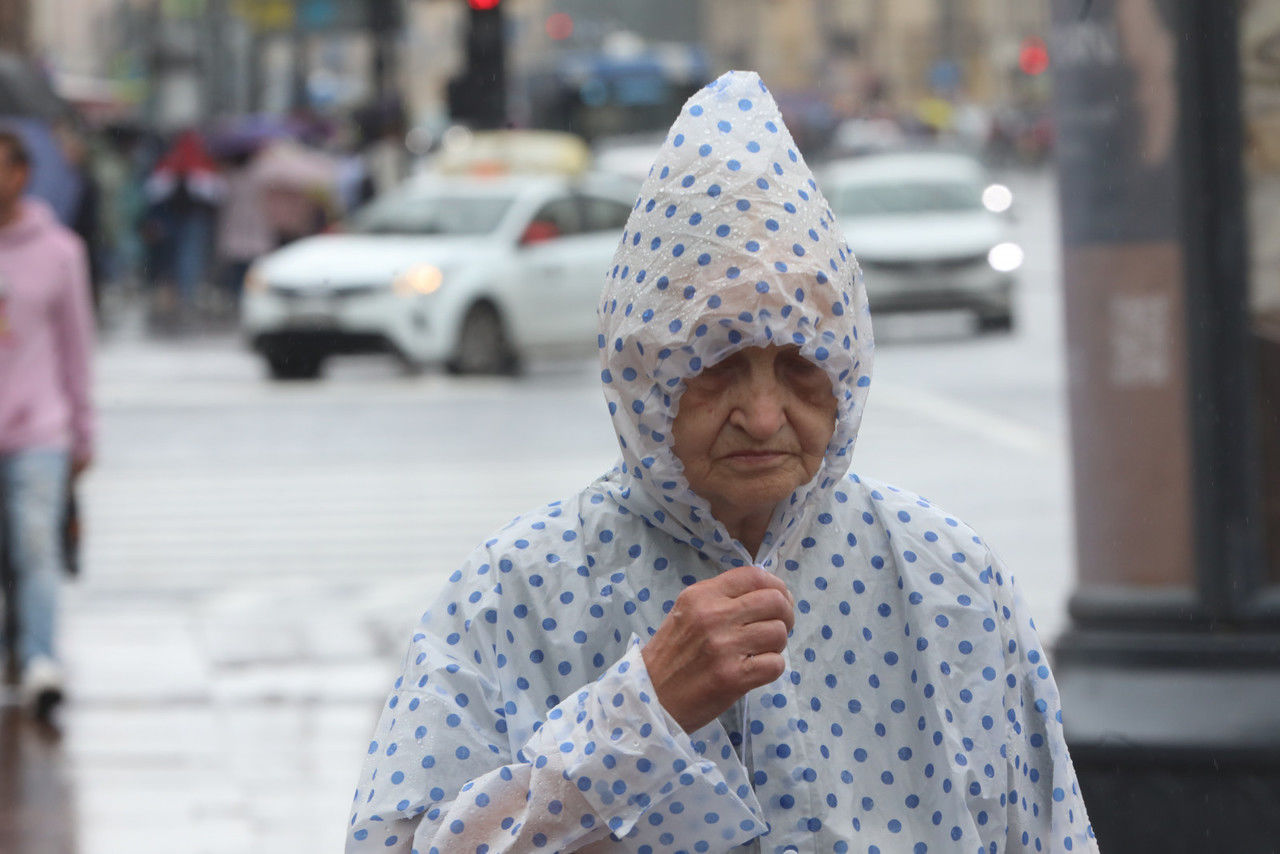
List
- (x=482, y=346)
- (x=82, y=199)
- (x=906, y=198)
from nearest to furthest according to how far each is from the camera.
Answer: (x=82, y=199)
(x=482, y=346)
(x=906, y=198)

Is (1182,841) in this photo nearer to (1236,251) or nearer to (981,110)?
(1236,251)

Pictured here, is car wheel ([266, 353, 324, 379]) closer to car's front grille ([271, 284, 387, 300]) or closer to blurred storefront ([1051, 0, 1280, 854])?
car's front grille ([271, 284, 387, 300])

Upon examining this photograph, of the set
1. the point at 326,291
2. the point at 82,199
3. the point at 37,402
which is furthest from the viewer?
the point at 326,291

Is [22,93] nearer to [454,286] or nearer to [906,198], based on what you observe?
[454,286]

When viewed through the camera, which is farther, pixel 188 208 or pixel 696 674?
pixel 188 208

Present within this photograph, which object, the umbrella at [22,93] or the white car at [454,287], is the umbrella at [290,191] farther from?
the umbrella at [22,93]

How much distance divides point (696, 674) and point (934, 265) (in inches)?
803

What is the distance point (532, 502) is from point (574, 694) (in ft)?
33.6

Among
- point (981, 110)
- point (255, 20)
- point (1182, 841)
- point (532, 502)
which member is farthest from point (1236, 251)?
point (981, 110)

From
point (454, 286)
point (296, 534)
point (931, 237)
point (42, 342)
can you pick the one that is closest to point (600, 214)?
point (454, 286)

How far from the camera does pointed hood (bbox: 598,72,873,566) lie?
2277 mm

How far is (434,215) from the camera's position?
20828 mm

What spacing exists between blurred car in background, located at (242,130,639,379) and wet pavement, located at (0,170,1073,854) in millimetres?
339

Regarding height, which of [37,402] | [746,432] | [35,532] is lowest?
[35,532]
